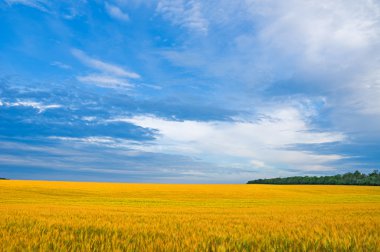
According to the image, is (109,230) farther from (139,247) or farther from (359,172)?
(359,172)

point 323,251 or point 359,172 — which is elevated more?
point 359,172

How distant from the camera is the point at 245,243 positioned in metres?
6.97

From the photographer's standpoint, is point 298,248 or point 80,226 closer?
point 298,248

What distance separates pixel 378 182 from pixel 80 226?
104 meters

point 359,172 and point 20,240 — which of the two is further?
point 359,172

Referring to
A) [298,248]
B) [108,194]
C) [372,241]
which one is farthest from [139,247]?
[108,194]

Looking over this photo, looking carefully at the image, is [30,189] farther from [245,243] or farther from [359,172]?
[359,172]

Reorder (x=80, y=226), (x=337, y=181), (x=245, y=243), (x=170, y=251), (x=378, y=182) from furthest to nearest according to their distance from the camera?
(x=337, y=181), (x=378, y=182), (x=80, y=226), (x=245, y=243), (x=170, y=251)

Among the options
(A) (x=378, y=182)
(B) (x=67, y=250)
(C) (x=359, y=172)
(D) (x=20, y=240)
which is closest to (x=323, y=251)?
(B) (x=67, y=250)

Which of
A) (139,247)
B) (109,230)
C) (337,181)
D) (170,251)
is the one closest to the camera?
(170,251)

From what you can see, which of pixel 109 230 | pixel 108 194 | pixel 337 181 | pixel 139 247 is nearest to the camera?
pixel 139 247

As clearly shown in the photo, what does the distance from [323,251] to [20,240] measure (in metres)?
6.08

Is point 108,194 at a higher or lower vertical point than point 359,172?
lower

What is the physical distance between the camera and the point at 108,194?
44.2 m
